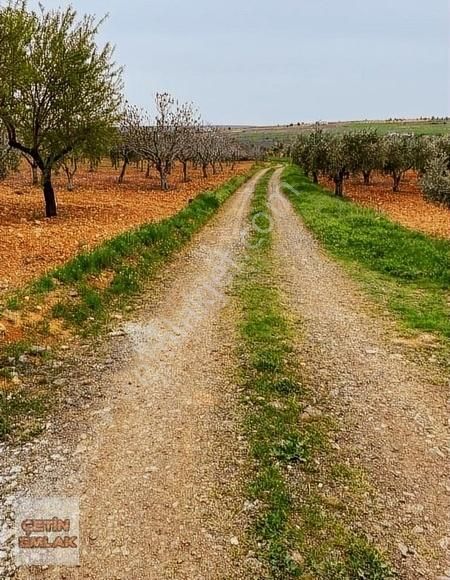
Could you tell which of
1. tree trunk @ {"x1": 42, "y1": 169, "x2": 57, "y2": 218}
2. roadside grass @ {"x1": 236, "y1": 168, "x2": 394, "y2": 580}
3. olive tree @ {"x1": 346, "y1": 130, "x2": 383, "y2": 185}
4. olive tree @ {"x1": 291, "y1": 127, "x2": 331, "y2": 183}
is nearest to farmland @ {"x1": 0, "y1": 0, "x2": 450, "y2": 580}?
roadside grass @ {"x1": 236, "y1": 168, "x2": 394, "y2": 580}

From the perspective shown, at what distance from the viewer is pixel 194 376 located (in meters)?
7.56

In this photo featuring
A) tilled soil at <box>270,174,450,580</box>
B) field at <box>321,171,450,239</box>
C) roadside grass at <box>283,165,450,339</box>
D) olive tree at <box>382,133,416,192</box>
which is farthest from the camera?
olive tree at <box>382,133,416,192</box>

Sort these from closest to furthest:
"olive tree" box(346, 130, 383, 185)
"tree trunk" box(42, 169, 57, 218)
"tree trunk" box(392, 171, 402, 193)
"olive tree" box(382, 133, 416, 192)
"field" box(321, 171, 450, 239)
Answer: "tree trunk" box(42, 169, 57, 218) → "field" box(321, 171, 450, 239) → "olive tree" box(346, 130, 383, 185) → "tree trunk" box(392, 171, 402, 193) → "olive tree" box(382, 133, 416, 192)

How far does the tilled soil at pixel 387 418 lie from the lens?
444cm

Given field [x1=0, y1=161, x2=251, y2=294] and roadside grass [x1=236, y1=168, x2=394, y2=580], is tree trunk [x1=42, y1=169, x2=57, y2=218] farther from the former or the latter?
roadside grass [x1=236, y1=168, x2=394, y2=580]

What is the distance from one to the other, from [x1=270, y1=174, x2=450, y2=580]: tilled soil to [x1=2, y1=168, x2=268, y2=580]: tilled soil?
1.37 m

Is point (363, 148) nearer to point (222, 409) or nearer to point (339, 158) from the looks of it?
point (339, 158)

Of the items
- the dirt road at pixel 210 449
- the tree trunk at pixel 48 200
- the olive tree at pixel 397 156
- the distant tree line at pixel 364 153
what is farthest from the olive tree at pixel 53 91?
the olive tree at pixel 397 156

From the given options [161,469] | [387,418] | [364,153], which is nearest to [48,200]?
[161,469]

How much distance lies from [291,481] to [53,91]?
21794 millimetres

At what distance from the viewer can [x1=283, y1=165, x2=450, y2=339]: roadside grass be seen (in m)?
10.6

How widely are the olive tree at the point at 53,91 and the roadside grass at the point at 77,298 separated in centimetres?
847

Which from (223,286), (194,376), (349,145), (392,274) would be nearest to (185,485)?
(194,376)

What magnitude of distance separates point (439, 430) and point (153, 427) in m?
3.56
